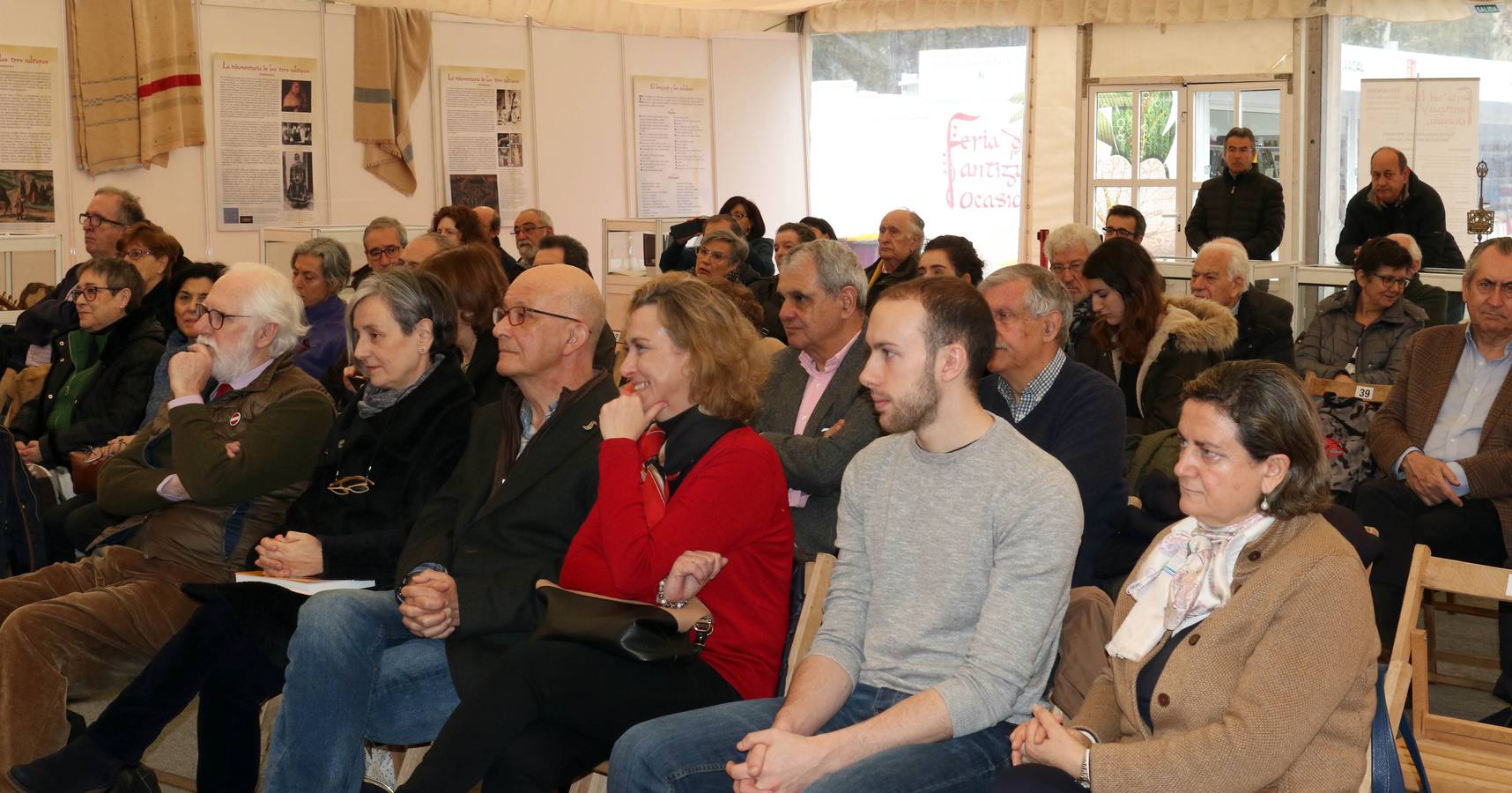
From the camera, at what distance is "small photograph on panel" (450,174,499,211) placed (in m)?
10.3

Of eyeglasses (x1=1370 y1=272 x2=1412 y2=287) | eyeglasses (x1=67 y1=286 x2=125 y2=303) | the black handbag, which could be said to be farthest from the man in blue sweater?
eyeglasses (x1=67 y1=286 x2=125 y2=303)

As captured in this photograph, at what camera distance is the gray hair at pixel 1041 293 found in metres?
3.40

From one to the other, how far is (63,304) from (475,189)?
512 centimetres

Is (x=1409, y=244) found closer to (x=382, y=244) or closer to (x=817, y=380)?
(x=817, y=380)

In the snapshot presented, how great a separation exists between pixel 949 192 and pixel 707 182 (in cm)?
216

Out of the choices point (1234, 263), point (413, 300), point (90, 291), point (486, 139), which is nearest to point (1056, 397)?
point (413, 300)

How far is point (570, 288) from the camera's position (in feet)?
10.9

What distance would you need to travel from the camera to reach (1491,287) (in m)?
4.07

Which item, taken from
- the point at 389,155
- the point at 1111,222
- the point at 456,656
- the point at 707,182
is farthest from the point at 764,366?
the point at 707,182

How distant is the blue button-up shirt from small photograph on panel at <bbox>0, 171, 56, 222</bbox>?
766 centimetres

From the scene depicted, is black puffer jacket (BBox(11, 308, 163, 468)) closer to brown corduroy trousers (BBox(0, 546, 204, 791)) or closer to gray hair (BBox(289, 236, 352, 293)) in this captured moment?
gray hair (BBox(289, 236, 352, 293))

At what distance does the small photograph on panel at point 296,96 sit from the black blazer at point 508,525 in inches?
273

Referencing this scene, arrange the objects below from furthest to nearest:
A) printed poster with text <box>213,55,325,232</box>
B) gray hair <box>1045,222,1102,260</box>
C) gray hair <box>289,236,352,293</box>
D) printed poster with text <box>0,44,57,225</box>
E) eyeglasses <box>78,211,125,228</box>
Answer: printed poster with text <box>213,55,325,232</box> → printed poster with text <box>0,44,57,225</box> → eyeglasses <box>78,211,125,228</box> → gray hair <box>1045,222,1102,260</box> → gray hair <box>289,236,352,293</box>

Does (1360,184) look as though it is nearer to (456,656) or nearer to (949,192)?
(949,192)
